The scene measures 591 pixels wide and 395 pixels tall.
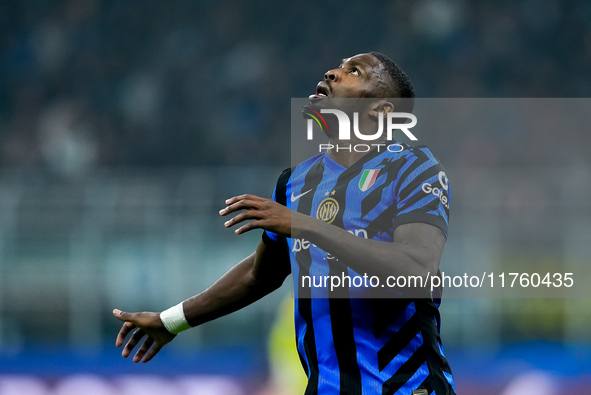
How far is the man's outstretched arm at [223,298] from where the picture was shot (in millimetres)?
3166

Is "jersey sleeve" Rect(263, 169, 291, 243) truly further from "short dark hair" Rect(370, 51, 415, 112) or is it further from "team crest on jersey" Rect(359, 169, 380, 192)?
"short dark hair" Rect(370, 51, 415, 112)

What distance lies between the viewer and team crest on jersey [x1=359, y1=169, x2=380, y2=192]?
2.80 metres

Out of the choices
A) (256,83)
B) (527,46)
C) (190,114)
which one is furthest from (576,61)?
(190,114)

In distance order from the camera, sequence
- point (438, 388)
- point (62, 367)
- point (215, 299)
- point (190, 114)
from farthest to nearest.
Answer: point (190, 114), point (62, 367), point (215, 299), point (438, 388)

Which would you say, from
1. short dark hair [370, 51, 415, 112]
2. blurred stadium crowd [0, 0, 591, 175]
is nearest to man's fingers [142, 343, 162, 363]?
short dark hair [370, 51, 415, 112]

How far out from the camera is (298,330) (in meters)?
2.86

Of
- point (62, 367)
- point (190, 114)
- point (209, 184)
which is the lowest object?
point (62, 367)

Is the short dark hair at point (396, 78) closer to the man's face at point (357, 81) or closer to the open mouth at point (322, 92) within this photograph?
the man's face at point (357, 81)

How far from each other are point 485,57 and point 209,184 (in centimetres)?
593

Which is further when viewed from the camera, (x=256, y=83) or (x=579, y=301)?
(x=256, y=83)

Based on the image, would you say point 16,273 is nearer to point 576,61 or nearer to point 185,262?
point 185,262

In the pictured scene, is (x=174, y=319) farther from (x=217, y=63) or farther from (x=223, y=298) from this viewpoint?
(x=217, y=63)

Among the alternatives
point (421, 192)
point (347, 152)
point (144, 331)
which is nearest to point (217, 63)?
point (144, 331)

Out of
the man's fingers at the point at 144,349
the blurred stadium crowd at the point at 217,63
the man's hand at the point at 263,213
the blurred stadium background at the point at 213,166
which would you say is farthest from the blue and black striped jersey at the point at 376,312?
the blurred stadium crowd at the point at 217,63
